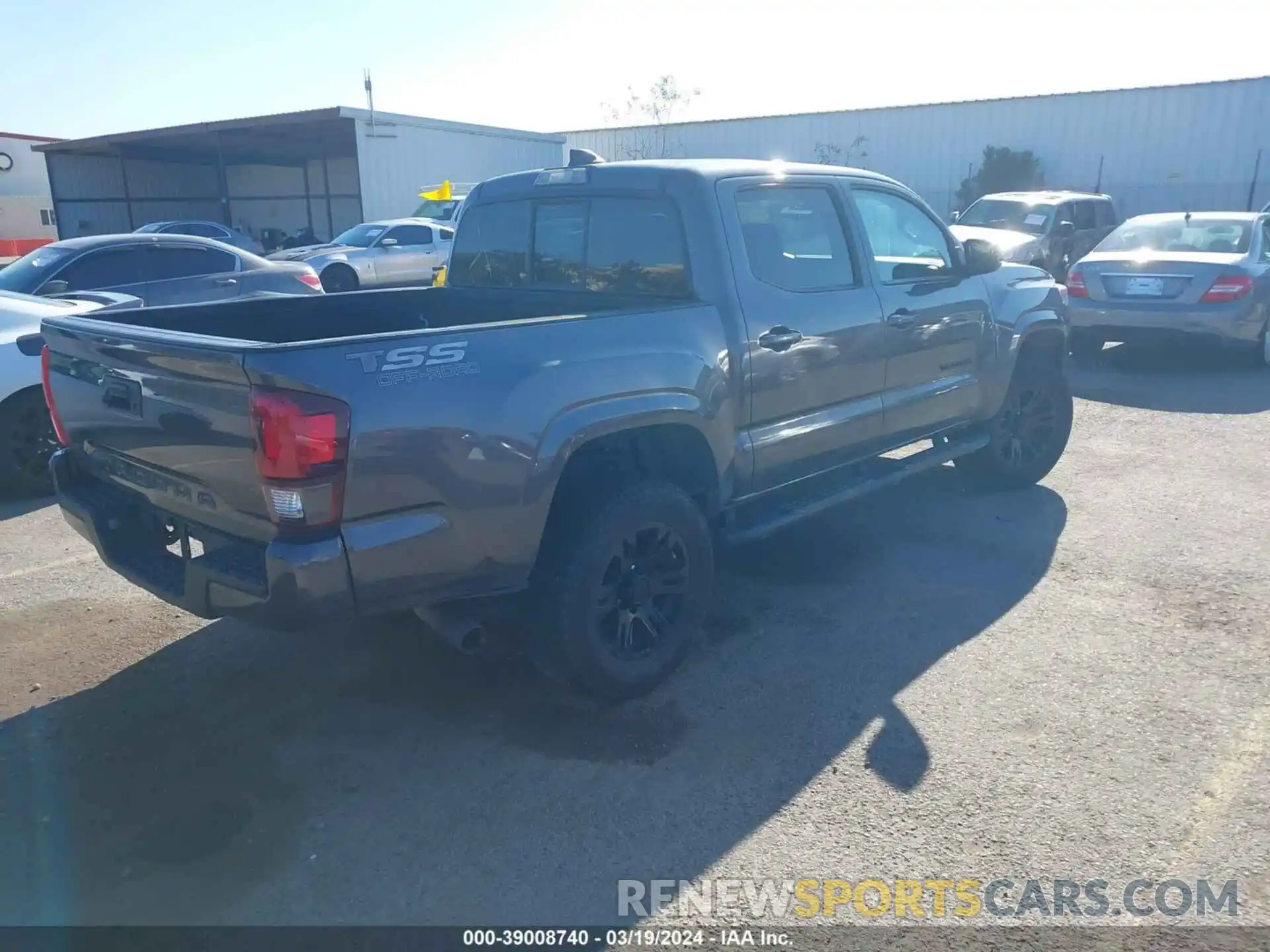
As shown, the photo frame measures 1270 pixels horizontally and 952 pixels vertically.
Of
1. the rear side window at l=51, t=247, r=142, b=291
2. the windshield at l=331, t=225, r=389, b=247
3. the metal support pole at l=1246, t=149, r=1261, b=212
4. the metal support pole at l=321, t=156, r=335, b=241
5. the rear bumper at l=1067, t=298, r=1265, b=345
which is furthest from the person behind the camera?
the metal support pole at l=321, t=156, r=335, b=241

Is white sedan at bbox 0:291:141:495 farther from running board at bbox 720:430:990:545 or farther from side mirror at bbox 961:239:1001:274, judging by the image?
side mirror at bbox 961:239:1001:274

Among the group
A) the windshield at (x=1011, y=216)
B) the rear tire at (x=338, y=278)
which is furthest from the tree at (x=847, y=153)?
the rear tire at (x=338, y=278)

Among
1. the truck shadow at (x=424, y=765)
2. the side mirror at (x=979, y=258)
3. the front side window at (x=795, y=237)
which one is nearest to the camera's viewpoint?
the truck shadow at (x=424, y=765)

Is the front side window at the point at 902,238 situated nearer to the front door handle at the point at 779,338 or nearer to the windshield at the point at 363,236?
the front door handle at the point at 779,338

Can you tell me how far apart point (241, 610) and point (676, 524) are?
5.50 feet

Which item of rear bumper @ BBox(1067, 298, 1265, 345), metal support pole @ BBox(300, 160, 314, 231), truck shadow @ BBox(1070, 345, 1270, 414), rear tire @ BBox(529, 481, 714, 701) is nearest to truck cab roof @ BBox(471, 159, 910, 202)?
rear tire @ BBox(529, 481, 714, 701)

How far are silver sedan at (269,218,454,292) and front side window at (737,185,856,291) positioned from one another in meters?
14.0

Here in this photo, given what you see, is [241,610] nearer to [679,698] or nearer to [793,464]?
[679,698]

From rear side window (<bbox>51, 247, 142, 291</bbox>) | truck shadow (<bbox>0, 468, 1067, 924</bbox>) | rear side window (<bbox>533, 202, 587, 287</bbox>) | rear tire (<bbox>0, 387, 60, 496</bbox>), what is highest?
rear side window (<bbox>533, 202, 587, 287</bbox>)

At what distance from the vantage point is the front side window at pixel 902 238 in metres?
5.25

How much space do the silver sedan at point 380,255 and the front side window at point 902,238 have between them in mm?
13638

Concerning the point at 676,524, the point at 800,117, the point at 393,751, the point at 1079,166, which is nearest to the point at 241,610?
the point at 393,751

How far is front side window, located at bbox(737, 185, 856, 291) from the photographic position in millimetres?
4531

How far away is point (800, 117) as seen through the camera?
30484mm
